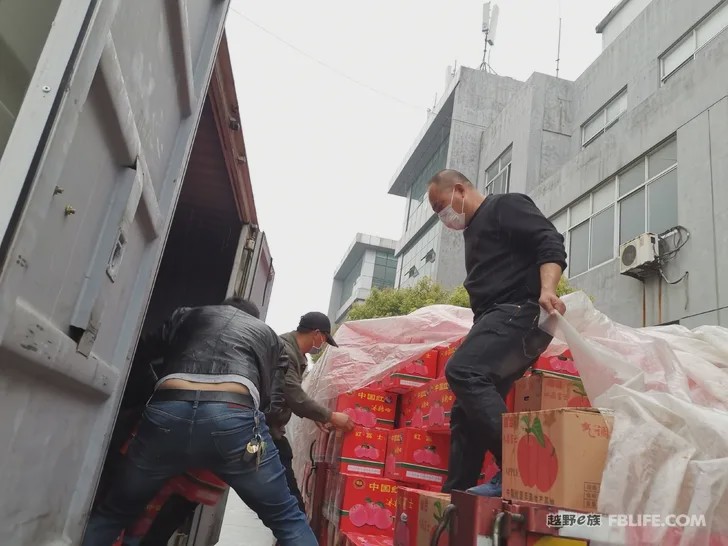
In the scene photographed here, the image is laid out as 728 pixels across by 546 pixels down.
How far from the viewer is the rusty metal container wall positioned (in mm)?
1014

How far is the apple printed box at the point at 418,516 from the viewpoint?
A: 197 cm

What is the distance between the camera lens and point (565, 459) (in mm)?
1620

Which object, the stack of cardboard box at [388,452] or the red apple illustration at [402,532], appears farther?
the stack of cardboard box at [388,452]

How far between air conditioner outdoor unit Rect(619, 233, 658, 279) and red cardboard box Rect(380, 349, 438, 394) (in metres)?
6.63

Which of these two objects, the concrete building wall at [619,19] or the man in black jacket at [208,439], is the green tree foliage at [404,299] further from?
the man in black jacket at [208,439]

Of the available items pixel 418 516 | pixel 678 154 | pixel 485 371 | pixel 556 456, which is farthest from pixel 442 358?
pixel 678 154

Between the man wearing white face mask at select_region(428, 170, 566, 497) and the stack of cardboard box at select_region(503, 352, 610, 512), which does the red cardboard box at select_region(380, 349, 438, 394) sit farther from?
the stack of cardboard box at select_region(503, 352, 610, 512)

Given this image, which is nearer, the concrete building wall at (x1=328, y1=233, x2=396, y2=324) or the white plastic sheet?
the white plastic sheet

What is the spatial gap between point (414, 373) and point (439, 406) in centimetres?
67

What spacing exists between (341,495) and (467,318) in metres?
1.42

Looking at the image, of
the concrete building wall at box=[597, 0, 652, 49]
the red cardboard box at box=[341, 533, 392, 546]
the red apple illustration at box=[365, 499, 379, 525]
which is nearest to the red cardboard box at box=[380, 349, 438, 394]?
the red apple illustration at box=[365, 499, 379, 525]

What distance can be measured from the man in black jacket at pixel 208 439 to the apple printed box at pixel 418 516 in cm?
39

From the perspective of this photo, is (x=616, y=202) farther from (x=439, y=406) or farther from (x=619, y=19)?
(x=439, y=406)

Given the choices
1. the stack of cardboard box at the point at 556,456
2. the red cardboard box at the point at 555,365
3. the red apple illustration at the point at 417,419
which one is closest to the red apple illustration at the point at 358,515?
the red apple illustration at the point at 417,419
